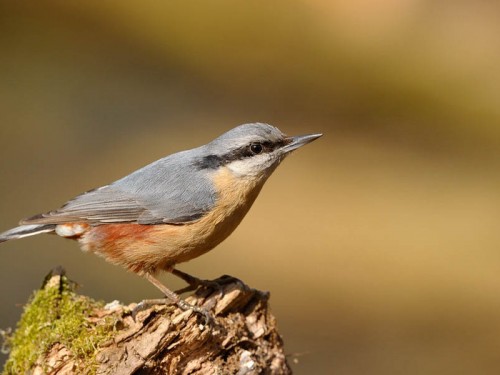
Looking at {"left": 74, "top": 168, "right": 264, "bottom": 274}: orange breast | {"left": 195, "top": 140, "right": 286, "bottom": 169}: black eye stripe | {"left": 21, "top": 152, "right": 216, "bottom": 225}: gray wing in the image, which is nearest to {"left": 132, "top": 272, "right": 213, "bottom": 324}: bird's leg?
{"left": 74, "top": 168, "right": 264, "bottom": 274}: orange breast

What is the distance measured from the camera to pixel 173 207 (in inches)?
172

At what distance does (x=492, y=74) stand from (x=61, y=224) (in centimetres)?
886

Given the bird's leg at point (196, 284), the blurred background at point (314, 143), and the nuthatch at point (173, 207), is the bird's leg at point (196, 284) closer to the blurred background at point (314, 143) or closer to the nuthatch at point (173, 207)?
the nuthatch at point (173, 207)

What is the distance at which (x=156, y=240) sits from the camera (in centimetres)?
431

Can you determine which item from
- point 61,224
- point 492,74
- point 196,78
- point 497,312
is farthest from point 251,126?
point 492,74

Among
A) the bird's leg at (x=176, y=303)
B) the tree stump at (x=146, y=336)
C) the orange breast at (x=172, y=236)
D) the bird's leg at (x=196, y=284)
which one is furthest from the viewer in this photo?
the orange breast at (x=172, y=236)

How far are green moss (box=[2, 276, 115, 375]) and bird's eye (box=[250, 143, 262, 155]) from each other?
4.32ft

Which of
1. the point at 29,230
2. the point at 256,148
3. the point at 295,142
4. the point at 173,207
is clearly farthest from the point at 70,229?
the point at 295,142

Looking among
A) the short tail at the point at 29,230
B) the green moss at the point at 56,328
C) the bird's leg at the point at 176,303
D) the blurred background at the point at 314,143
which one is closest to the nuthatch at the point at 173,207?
the short tail at the point at 29,230

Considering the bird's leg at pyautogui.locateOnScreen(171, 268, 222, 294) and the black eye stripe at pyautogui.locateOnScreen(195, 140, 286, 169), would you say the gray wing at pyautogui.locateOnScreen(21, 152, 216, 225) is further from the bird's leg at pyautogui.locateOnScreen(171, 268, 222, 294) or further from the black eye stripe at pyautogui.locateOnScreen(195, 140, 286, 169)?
the bird's leg at pyautogui.locateOnScreen(171, 268, 222, 294)

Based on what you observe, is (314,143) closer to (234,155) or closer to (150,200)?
(234,155)

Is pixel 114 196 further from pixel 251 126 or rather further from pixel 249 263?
pixel 249 263

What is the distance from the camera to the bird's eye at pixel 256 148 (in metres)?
4.45

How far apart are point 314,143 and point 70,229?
21.6 ft
